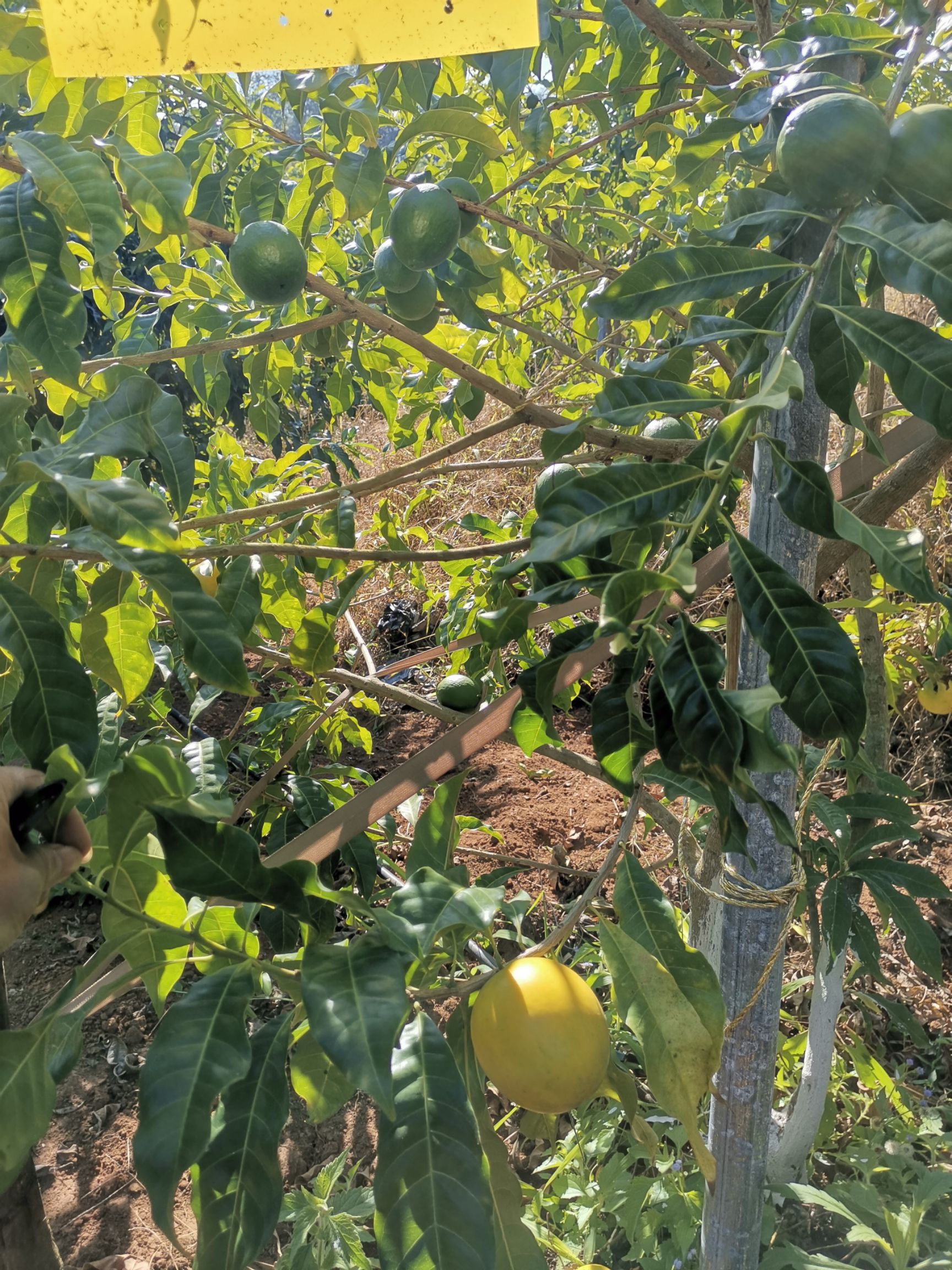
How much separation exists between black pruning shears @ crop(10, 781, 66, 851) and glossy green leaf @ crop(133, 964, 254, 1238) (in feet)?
0.50

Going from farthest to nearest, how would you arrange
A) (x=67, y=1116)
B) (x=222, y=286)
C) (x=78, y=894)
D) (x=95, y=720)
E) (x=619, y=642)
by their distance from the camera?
(x=78, y=894)
(x=67, y=1116)
(x=222, y=286)
(x=95, y=720)
(x=619, y=642)

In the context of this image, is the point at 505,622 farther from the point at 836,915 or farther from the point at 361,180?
the point at 836,915

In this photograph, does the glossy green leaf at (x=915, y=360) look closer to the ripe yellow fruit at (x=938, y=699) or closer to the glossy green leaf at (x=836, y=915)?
the glossy green leaf at (x=836, y=915)

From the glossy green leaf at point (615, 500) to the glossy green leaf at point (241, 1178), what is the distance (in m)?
0.40

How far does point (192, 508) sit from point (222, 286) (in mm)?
643

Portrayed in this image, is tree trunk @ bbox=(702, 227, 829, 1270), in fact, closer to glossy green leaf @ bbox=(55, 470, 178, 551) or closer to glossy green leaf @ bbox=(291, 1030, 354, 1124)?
glossy green leaf @ bbox=(291, 1030, 354, 1124)

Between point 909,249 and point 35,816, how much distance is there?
694 millimetres

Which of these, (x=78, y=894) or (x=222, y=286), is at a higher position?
(x=222, y=286)

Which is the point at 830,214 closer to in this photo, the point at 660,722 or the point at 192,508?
the point at 660,722

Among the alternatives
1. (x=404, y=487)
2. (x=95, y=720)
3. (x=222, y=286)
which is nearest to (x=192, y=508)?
(x=222, y=286)

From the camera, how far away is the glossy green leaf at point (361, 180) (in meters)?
1.00

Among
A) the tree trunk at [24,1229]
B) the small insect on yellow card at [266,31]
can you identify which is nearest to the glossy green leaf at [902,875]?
the small insect on yellow card at [266,31]

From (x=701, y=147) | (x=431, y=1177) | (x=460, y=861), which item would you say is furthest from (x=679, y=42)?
(x=460, y=861)

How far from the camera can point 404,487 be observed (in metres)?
4.76
